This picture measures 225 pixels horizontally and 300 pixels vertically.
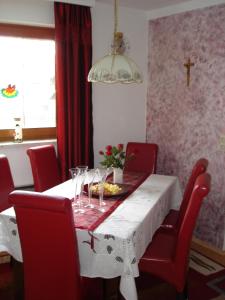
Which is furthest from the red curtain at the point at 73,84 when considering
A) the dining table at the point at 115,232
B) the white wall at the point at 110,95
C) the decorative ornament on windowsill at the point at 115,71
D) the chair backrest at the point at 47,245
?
the chair backrest at the point at 47,245

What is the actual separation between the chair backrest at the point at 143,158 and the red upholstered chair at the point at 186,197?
0.58 m

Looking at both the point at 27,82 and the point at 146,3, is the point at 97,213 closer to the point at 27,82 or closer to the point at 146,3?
the point at 27,82

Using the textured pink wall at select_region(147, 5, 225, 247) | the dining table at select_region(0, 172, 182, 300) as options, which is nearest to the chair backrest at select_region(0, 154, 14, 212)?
the dining table at select_region(0, 172, 182, 300)

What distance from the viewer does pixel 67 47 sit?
10.3ft

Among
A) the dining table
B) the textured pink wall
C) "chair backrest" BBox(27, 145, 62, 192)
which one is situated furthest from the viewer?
the textured pink wall

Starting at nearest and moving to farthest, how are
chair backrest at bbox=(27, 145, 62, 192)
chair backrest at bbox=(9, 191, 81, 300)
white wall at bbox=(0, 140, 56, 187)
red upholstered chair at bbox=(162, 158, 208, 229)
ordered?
chair backrest at bbox=(9, 191, 81, 300) < red upholstered chair at bbox=(162, 158, 208, 229) < chair backrest at bbox=(27, 145, 62, 192) < white wall at bbox=(0, 140, 56, 187)

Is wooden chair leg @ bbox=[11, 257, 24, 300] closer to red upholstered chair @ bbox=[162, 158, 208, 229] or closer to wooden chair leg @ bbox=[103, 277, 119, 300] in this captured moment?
wooden chair leg @ bbox=[103, 277, 119, 300]

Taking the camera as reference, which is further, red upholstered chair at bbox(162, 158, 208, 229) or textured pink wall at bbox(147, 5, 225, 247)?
textured pink wall at bbox(147, 5, 225, 247)

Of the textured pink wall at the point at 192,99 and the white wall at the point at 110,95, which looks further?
the white wall at the point at 110,95

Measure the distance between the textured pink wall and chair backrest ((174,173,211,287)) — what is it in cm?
120

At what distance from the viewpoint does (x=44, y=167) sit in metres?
2.87

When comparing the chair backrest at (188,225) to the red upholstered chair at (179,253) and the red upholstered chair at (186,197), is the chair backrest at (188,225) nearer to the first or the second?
the red upholstered chair at (179,253)

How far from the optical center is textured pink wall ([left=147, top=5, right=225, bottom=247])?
2980 millimetres

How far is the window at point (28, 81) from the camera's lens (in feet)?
10.3
